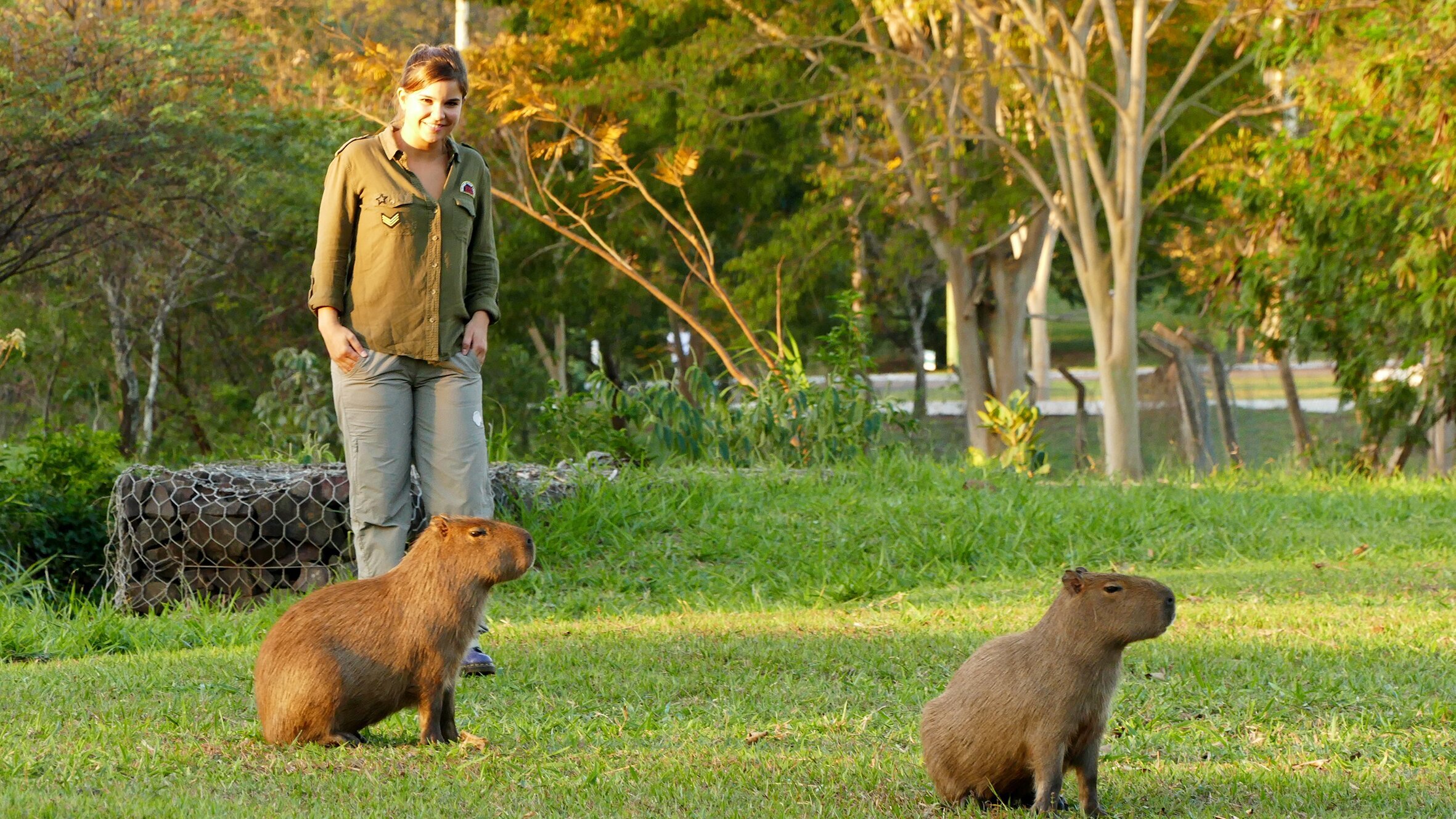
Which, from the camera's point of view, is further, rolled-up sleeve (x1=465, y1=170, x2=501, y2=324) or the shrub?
the shrub

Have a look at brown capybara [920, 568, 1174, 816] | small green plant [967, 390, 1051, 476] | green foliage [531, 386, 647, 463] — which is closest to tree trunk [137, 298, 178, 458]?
green foliage [531, 386, 647, 463]

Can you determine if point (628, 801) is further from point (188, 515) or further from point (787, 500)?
point (787, 500)

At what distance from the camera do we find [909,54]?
17016 millimetres

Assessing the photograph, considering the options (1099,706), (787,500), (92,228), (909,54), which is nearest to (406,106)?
(1099,706)

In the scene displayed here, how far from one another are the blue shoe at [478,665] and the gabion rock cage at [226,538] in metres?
2.48

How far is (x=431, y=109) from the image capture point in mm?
4789

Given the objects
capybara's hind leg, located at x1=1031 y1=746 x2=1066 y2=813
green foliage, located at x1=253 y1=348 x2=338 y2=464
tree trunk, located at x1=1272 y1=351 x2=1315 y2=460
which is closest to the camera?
capybara's hind leg, located at x1=1031 y1=746 x2=1066 y2=813

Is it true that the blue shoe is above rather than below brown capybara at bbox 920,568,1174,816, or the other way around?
below

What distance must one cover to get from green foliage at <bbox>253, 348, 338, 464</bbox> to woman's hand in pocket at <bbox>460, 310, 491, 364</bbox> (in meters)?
7.79

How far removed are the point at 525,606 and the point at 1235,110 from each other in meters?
10.2

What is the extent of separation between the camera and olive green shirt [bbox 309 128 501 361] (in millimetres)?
4871

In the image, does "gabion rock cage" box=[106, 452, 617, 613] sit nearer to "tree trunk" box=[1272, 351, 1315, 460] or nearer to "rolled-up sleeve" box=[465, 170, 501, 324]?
"rolled-up sleeve" box=[465, 170, 501, 324]

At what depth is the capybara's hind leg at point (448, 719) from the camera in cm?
389

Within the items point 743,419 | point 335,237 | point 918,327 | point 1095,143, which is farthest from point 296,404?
point 918,327
